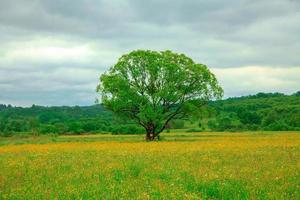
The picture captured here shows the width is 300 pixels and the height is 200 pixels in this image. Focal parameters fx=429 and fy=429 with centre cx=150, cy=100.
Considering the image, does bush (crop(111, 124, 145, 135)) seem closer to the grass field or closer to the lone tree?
the lone tree

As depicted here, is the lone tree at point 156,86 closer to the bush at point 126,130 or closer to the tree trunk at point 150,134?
the tree trunk at point 150,134

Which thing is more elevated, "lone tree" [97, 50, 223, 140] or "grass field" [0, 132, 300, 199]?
"lone tree" [97, 50, 223, 140]

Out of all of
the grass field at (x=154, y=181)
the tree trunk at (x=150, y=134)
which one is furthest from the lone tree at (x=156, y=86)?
the grass field at (x=154, y=181)

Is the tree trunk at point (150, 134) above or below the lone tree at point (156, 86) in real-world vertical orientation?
below

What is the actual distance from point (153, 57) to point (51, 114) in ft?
460

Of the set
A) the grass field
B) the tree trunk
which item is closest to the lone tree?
the tree trunk

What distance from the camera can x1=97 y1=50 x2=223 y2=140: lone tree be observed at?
188 feet

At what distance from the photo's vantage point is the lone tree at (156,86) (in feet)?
188

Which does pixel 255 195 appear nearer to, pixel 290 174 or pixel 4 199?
pixel 290 174

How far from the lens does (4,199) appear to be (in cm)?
1362

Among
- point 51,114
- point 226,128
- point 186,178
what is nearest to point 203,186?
point 186,178

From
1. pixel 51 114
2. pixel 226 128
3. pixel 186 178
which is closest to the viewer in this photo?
pixel 186 178

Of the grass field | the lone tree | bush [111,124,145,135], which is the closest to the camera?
the grass field

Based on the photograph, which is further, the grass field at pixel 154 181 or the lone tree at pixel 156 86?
the lone tree at pixel 156 86
